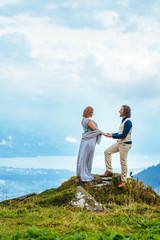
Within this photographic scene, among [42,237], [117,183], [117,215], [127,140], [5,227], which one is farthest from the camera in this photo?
[117,183]

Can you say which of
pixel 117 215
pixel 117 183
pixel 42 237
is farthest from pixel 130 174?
pixel 42 237

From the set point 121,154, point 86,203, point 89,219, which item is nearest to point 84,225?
point 89,219

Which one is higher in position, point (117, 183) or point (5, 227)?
point (117, 183)

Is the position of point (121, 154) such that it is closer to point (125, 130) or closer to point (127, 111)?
point (125, 130)

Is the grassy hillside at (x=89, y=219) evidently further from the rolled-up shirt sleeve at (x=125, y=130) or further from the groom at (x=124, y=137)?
the rolled-up shirt sleeve at (x=125, y=130)

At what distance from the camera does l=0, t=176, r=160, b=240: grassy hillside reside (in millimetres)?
6880

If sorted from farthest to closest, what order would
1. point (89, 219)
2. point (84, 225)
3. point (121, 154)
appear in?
point (121, 154), point (89, 219), point (84, 225)

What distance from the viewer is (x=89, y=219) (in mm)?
8906

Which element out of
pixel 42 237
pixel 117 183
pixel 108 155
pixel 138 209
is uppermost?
pixel 108 155

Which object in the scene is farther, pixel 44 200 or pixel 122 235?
pixel 44 200

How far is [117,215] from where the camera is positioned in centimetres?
958

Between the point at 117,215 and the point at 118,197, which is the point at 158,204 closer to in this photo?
the point at 118,197

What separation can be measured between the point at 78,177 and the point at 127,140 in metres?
3.06

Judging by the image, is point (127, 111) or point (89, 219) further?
point (127, 111)
